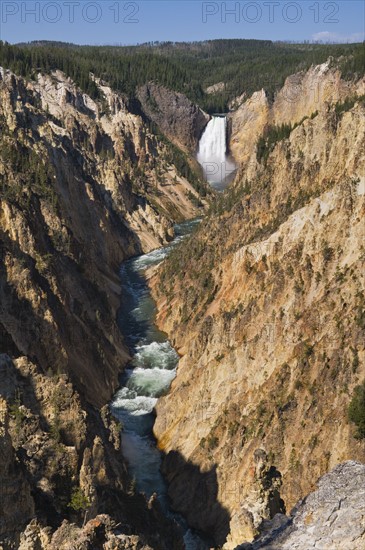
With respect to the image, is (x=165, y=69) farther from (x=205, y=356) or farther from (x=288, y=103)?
(x=205, y=356)

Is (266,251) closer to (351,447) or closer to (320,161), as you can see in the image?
(320,161)

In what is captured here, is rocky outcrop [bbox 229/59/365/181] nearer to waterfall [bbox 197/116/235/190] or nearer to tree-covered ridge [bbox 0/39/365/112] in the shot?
waterfall [bbox 197/116/235/190]

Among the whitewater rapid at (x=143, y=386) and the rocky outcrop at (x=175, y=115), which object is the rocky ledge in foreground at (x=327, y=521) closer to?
the whitewater rapid at (x=143, y=386)

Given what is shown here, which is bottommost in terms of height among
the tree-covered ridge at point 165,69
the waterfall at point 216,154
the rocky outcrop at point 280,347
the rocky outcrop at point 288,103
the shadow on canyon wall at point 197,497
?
the shadow on canyon wall at point 197,497

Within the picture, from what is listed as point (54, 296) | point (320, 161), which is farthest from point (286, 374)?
point (320, 161)

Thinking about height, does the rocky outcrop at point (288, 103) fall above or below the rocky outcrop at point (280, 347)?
above

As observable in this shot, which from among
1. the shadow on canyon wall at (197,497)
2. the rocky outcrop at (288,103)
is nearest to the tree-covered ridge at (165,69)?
the rocky outcrop at (288,103)

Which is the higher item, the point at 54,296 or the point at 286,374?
the point at 54,296
